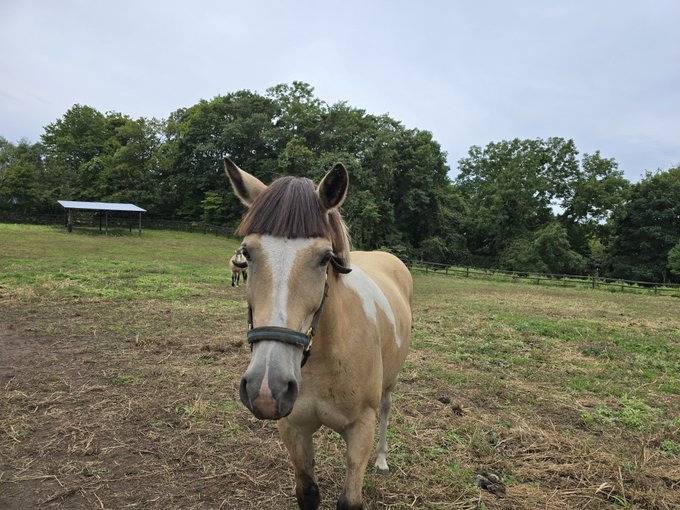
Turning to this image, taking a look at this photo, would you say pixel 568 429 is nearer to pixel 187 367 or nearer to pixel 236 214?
pixel 187 367

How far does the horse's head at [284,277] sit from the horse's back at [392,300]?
127 centimetres

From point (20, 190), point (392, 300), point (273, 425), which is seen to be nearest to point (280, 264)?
point (392, 300)

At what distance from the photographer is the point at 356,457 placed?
231 cm

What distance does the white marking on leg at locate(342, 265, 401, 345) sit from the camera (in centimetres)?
263

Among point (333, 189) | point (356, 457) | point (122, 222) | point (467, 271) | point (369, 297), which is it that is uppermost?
point (333, 189)

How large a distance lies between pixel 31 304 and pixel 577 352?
1252 centimetres

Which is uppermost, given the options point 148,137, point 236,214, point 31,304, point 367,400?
point 148,137

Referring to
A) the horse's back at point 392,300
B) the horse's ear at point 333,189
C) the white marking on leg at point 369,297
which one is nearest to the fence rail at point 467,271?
the horse's back at point 392,300

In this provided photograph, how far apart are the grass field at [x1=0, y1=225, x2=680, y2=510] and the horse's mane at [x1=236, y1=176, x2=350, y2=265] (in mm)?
2464

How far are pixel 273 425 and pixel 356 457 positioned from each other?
92.5 inches

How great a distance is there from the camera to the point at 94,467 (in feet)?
11.6

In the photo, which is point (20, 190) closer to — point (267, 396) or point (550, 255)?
point (267, 396)

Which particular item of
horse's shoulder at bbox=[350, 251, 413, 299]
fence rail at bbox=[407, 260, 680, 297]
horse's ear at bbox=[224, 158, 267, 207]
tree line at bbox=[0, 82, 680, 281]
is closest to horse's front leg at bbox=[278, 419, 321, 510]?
horse's ear at bbox=[224, 158, 267, 207]

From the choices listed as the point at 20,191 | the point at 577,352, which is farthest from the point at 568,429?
the point at 20,191
